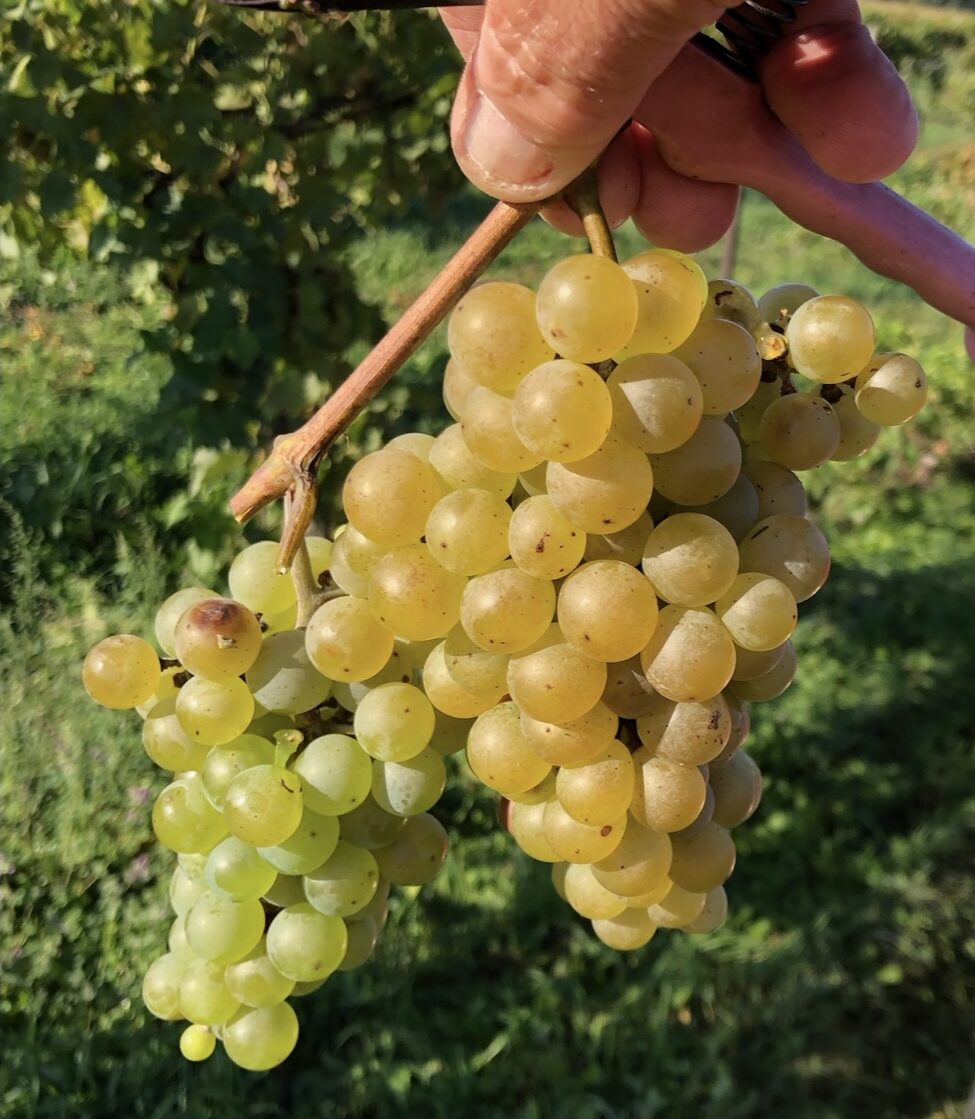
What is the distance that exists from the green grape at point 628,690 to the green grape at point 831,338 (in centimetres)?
34

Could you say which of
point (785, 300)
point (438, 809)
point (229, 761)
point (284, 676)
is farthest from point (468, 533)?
point (438, 809)

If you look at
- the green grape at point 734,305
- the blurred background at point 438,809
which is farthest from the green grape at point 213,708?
the blurred background at point 438,809

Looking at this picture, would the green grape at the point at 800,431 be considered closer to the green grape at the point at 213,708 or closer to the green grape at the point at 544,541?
the green grape at the point at 544,541

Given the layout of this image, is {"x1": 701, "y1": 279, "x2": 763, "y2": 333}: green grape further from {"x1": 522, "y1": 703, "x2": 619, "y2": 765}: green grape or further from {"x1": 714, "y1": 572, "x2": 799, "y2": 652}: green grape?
{"x1": 522, "y1": 703, "x2": 619, "y2": 765}: green grape

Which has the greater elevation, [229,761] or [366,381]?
[366,381]

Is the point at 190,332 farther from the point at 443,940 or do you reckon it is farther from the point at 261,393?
the point at 443,940

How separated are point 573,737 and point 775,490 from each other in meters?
0.32

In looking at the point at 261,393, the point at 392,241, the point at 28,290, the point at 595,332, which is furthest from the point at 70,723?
the point at 392,241

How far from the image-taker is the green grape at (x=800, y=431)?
0.95 meters

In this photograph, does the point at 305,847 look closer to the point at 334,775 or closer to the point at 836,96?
the point at 334,775

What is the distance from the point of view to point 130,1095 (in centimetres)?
212

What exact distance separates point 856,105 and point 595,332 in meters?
0.57

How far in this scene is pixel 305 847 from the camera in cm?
105

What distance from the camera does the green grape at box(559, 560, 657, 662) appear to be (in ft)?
2.75
